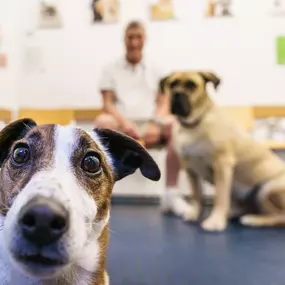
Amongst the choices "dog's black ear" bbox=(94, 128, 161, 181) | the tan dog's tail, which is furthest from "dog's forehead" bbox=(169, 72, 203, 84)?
"dog's black ear" bbox=(94, 128, 161, 181)

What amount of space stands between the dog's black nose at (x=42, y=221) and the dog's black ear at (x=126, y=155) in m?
0.45

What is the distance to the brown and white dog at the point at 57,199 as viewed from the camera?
32.5 inches

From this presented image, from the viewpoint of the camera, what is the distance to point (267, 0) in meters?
3.89

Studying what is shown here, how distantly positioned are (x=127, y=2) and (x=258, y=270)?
2.97 m

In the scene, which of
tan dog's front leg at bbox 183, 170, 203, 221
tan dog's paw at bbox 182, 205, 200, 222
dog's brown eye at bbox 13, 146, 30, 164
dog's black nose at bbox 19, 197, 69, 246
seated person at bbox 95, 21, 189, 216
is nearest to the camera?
dog's black nose at bbox 19, 197, 69, 246

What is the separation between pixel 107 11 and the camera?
4.09 metres

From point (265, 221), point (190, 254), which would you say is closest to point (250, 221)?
point (265, 221)

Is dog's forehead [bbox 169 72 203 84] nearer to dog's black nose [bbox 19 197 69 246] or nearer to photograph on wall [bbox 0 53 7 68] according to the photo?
photograph on wall [bbox 0 53 7 68]

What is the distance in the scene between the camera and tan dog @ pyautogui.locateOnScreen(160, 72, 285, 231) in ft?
8.86

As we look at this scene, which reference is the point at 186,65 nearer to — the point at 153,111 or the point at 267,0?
the point at 153,111

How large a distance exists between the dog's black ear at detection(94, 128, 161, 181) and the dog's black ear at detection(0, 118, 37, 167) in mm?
191

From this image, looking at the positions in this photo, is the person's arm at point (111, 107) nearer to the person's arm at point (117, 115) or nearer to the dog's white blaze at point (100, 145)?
the person's arm at point (117, 115)

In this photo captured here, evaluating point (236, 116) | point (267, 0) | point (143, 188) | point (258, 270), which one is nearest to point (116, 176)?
point (258, 270)

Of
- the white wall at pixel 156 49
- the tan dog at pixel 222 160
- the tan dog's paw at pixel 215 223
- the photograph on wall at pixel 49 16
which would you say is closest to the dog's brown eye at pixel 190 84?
the tan dog at pixel 222 160
